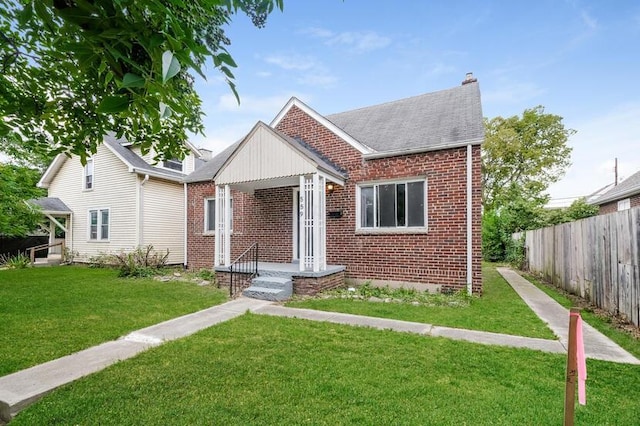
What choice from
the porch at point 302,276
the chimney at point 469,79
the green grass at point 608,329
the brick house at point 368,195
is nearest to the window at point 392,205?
the brick house at point 368,195

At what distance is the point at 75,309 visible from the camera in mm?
6648

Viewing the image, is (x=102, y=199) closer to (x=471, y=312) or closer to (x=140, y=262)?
(x=140, y=262)

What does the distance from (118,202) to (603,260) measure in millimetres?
17102

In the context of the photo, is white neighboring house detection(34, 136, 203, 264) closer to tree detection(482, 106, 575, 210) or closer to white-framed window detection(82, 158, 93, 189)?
white-framed window detection(82, 158, 93, 189)

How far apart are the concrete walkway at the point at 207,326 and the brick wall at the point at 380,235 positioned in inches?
85.9

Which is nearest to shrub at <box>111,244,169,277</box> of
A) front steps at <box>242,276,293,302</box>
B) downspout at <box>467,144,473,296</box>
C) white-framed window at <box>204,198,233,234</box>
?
white-framed window at <box>204,198,233,234</box>

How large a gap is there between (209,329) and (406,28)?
11.3 m

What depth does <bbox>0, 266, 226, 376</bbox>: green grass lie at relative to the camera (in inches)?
179

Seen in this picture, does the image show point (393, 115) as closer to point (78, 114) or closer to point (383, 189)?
point (383, 189)

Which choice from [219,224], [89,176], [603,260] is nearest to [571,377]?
[603,260]

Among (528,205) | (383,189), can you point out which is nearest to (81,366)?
(383,189)

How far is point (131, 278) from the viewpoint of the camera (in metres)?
11.3

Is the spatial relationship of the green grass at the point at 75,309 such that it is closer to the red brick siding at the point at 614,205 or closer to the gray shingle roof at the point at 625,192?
the gray shingle roof at the point at 625,192

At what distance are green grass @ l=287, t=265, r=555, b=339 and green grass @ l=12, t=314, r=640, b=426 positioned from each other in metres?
1.17
